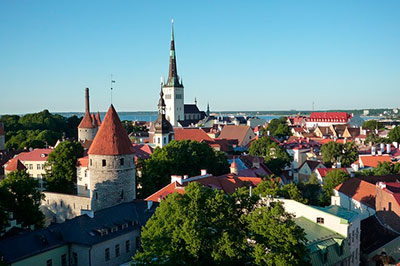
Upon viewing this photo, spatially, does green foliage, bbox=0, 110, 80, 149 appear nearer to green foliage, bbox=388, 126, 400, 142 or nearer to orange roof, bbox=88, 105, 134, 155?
orange roof, bbox=88, 105, 134, 155

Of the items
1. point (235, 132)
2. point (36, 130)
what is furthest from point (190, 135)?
point (36, 130)

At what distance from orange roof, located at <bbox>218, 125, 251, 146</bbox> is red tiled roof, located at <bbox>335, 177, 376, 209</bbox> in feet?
164

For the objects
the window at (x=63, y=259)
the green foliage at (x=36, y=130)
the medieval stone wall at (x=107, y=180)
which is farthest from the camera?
the green foliage at (x=36, y=130)

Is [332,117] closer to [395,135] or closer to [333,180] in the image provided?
[395,135]

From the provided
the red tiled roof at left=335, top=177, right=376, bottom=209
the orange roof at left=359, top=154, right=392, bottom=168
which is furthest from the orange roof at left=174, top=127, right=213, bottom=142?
the red tiled roof at left=335, top=177, right=376, bottom=209

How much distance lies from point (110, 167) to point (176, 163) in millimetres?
12008

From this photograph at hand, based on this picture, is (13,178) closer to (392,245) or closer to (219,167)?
(219,167)

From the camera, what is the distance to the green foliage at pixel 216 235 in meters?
18.2

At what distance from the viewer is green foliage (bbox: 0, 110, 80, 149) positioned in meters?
82.3

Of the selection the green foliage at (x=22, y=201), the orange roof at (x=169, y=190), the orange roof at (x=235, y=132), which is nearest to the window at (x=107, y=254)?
the orange roof at (x=169, y=190)

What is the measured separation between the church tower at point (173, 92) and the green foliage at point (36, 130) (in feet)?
89.6

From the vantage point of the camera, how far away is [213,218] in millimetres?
19641

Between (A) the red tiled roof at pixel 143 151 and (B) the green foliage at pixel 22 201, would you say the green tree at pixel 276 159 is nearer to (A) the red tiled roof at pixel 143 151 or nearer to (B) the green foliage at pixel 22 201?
(A) the red tiled roof at pixel 143 151

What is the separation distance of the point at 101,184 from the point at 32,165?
1165 inches
